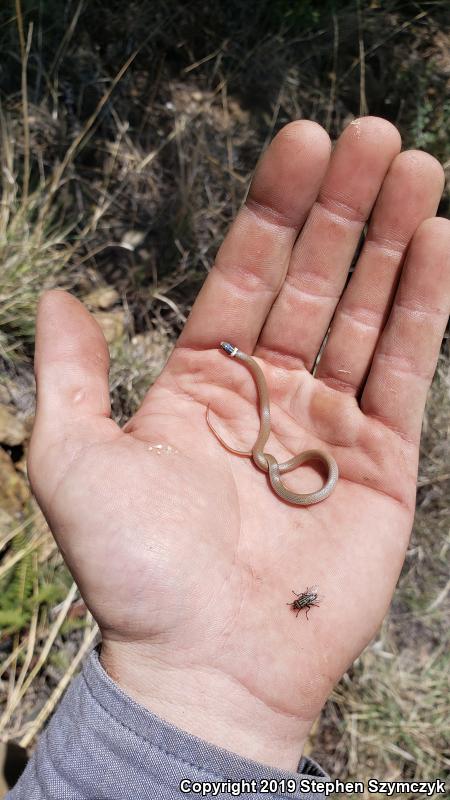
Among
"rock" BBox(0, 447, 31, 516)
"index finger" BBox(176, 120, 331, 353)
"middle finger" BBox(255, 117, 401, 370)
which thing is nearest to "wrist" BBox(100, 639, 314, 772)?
"rock" BBox(0, 447, 31, 516)

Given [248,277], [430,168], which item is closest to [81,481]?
[248,277]

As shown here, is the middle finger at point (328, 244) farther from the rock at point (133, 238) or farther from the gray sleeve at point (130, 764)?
the gray sleeve at point (130, 764)

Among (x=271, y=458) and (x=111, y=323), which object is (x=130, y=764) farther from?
(x=111, y=323)

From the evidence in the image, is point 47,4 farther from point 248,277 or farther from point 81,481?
point 81,481

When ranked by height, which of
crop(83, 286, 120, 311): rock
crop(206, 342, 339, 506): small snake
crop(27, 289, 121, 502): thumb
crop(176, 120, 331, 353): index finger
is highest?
crop(176, 120, 331, 353): index finger

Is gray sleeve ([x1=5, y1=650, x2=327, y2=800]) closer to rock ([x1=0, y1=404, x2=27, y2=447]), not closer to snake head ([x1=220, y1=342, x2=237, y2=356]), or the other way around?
snake head ([x1=220, y1=342, x2=237, y2=356])
